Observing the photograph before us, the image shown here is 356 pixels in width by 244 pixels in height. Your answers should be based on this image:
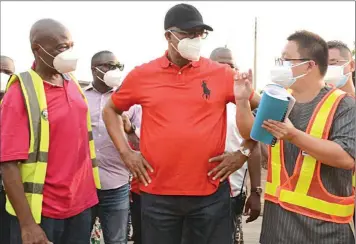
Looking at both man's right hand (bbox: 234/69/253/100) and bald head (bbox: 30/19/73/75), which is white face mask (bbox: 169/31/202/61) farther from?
bald head (bbox: 30/19/73/75)

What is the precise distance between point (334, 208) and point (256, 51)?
21384 millimetres

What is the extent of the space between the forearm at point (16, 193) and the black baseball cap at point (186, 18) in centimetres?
125

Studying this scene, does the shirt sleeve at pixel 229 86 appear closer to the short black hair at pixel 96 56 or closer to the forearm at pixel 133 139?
the forearm at pixel 133 139

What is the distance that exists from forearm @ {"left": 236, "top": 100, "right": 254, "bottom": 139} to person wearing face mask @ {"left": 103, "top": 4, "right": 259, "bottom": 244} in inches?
3.6

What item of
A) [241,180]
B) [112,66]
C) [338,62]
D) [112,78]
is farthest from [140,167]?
[338,62]

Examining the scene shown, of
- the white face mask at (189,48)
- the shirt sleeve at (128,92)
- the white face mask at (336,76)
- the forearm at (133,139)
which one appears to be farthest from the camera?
the forearm at (133,139)

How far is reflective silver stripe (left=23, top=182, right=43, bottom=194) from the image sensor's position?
2.94 metres

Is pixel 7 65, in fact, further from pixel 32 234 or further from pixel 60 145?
pixel 32 234

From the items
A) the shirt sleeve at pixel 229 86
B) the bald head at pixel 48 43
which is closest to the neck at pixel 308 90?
the shirt sleeve at pixel 229 86

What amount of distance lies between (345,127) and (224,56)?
191 centimetres

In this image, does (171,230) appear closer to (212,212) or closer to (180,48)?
(212,212)

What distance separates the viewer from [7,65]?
5340 mm

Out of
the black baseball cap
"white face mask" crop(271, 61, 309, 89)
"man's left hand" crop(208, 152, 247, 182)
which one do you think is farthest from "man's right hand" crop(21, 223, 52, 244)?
"white face mask" crop(271, 61, 309, 89)

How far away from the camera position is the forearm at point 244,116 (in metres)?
3.01
